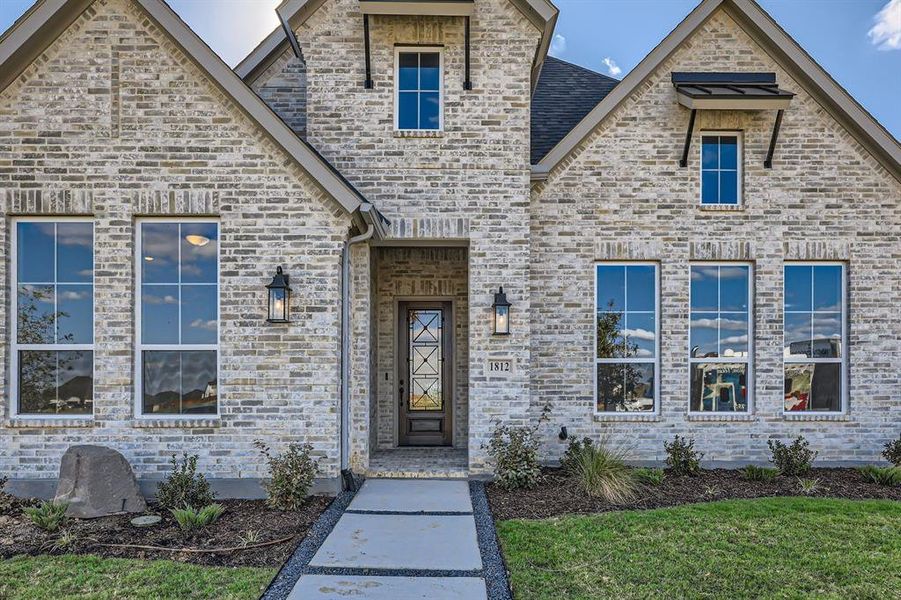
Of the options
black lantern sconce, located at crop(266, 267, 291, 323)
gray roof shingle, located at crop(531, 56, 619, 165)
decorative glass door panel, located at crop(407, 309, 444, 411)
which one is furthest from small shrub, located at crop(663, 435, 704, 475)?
black lantern sconce, located at crop(266, 267, 291, 323)

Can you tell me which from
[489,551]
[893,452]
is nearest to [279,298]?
[489,551]

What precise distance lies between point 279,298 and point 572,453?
175 inches

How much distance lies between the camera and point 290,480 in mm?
6430

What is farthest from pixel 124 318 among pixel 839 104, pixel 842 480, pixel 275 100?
pixel 839 104

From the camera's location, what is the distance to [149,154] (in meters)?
6.84

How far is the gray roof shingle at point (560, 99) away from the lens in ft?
30.3

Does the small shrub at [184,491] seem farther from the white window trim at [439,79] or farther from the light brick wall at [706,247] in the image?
the white window trim at [439,79]

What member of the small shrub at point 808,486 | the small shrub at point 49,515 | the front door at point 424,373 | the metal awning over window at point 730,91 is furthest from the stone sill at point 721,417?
the small shrub at point 49,515

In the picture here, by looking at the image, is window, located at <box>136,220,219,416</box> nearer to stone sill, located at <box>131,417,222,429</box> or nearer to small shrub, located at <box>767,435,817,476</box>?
stone sill, located at <box>131,417,222,429</box>

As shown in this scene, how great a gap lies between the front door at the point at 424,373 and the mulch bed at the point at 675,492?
7.78 feet

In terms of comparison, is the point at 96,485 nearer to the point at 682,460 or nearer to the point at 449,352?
the point at 449,352

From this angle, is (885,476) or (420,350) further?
(420,350)

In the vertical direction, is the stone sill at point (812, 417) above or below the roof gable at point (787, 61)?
below

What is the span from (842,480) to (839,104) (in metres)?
5.36
